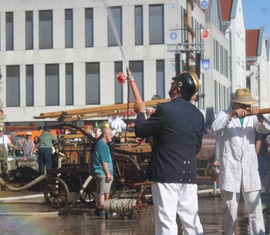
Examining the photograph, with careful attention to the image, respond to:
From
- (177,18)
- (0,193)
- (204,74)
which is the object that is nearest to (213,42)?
(204,74)

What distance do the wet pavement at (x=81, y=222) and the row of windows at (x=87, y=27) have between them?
3332 cm

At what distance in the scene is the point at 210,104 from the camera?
55.6 m

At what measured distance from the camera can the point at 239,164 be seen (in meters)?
7.95

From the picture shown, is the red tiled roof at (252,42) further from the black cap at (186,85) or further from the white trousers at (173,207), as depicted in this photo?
the white trousers at (173,207)

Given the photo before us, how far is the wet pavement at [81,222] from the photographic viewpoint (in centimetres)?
1068

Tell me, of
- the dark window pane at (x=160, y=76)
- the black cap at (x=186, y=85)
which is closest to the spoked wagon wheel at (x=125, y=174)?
the black cap at (x=186, y=85)

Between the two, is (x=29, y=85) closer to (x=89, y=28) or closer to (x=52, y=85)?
(x=52, y=85)

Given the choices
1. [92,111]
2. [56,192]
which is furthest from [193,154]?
[92,111]

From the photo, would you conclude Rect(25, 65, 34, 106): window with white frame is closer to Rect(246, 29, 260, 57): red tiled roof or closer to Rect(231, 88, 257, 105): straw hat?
Rect(231, 88, 257, 105): straw hat

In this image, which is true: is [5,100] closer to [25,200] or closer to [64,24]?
[64,24]

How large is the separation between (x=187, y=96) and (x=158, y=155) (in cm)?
62

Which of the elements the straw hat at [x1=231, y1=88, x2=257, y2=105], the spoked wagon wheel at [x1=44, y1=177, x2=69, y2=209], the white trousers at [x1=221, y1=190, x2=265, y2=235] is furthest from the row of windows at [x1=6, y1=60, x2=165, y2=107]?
the white trousers at [x1=221, y1=190, x2=265, y2=235]

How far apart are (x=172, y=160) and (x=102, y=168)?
5.94 metres

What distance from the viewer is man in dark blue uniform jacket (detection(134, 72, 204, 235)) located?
20.9ft
